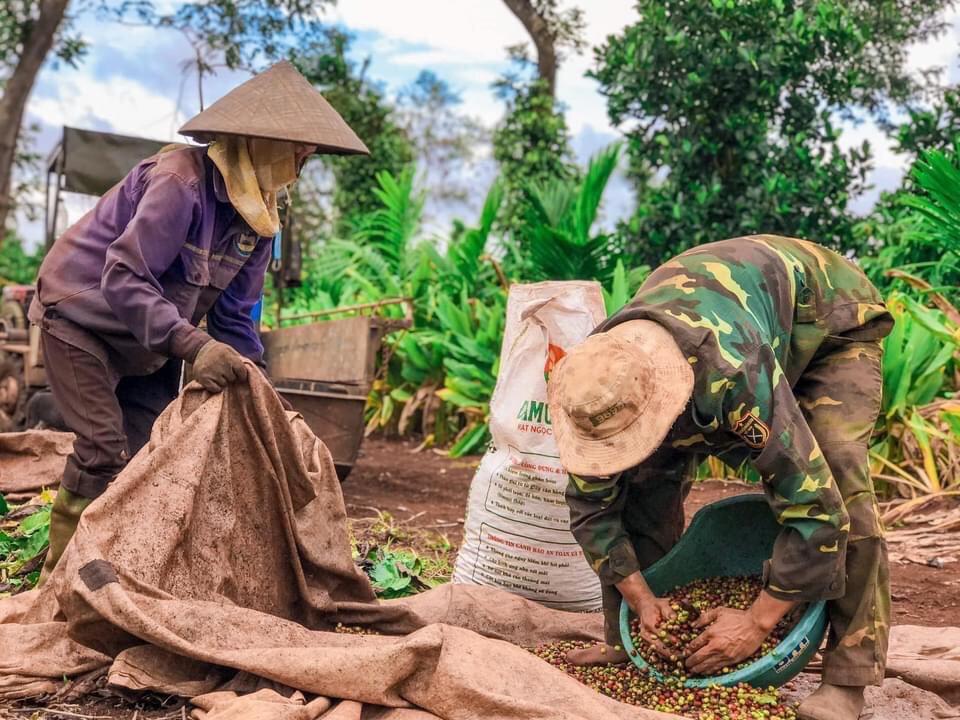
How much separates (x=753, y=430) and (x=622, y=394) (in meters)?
0.30

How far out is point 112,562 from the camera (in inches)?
97.6

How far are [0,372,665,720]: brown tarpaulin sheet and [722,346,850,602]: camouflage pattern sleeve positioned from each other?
1.55ft

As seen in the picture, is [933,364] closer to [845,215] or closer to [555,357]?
[845,215]

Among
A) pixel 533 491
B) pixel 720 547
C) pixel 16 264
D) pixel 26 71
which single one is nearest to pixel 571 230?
pixel 533 491

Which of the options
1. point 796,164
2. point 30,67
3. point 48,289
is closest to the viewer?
point 48,289

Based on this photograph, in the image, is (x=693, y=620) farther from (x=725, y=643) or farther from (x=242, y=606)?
(x=242, y=606)

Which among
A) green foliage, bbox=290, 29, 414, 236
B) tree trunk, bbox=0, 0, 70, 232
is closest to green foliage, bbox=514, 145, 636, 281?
green foliage, bbox=290, 29, 414, 236

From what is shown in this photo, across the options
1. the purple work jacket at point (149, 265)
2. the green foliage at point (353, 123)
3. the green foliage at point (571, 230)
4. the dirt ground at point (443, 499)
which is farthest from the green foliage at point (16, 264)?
the purple work jacket at point (149, 265)

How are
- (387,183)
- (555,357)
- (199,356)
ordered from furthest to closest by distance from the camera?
(387,183) → (555,357) → (199,356)

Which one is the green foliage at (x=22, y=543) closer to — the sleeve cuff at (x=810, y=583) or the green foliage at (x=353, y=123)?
the sleeve cuff at (x=810, y=583)

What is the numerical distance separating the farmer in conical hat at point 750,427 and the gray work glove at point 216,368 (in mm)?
906

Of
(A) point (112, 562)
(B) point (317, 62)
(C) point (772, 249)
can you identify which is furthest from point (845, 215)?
(B) point (317, 62)

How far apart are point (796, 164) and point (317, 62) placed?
772 centimetres

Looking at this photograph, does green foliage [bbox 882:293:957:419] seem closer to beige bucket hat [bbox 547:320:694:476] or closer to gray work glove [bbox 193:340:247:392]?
beige bucket hat [bbox 547:320:694:476]
